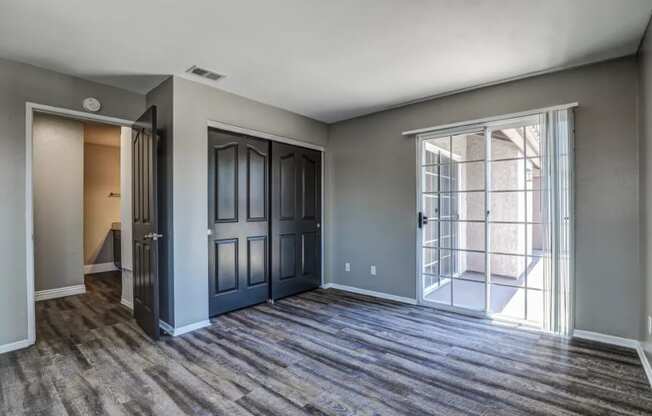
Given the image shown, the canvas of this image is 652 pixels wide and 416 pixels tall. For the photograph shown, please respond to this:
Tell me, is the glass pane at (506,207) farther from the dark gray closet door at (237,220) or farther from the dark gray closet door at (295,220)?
the dark gray closet door at (237,220)

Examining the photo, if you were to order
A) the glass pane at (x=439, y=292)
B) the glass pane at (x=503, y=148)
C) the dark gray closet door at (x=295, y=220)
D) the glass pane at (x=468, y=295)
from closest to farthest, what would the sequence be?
the glass pane at (x=468, y=295) → the glass pane at (x=439, y=292) → the dark gray closet door at (x=295, y=220) → the glass pane at (x=503, y=148)

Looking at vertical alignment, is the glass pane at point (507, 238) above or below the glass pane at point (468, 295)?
above

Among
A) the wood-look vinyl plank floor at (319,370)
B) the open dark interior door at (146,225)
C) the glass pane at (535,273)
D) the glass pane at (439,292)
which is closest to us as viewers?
the wood-look vinyl plank floor at (319,370)

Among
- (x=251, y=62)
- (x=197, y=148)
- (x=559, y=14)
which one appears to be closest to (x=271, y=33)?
(x=251, y=62)

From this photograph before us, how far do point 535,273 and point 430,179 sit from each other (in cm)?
154

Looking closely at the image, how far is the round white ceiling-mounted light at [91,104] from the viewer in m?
3.15

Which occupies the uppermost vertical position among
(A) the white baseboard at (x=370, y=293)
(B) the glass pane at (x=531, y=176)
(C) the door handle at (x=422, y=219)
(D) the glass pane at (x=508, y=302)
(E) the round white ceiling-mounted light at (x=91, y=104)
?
(E) the round white ceiling-mounted light at (x=91, y=104)

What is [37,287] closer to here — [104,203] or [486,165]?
[104,203]

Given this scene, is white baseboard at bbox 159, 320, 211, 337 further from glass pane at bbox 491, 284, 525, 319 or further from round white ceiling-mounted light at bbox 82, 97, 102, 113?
glass pane at bbox 491, 284, 525, 319

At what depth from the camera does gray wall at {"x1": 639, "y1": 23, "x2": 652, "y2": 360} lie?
2281 millimetres

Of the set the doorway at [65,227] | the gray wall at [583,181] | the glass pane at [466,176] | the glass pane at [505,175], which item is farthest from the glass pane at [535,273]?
the doorway at [65,227]

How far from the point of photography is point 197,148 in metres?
3.29

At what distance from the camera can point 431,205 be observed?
4.04m

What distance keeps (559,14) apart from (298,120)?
3037 millimetres
